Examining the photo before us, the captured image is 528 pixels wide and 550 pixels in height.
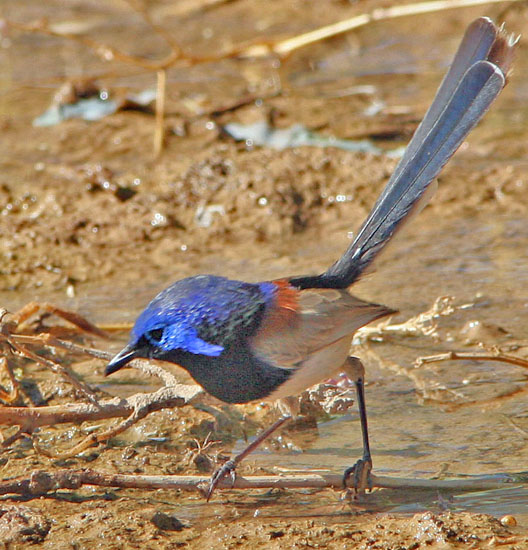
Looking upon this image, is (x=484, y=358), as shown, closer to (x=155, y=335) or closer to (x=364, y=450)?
(x=364, y=450)

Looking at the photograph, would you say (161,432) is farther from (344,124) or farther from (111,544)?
(344,124)

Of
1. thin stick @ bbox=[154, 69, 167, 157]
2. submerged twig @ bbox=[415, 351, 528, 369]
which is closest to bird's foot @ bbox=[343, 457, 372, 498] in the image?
submerged twig @ bbox=[415, 351, 528, 369]

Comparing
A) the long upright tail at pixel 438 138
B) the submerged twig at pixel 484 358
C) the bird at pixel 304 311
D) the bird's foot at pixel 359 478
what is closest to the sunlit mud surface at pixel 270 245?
the bird's foot at pixel 359 478

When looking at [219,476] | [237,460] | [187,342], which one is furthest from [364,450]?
[187,342]

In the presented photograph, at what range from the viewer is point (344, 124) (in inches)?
298

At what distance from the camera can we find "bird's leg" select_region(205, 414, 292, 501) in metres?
3.59

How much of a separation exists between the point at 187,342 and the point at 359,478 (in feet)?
2.57

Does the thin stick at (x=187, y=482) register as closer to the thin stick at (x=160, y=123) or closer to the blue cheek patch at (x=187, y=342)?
the blue cheek patch at (x=187, y=342)

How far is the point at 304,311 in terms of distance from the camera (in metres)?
3.88

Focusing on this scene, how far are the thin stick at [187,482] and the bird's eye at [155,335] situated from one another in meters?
0.48

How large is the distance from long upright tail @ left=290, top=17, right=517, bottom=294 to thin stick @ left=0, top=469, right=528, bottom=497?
0.88 metres

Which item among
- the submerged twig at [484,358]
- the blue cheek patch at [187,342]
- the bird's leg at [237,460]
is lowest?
the bird's leg at [237,460]

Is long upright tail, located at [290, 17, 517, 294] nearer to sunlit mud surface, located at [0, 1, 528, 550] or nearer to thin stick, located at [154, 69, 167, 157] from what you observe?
sunlit mud surface, located at [0, 1, 528, 550]

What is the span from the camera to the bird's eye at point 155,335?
3.63 meters
